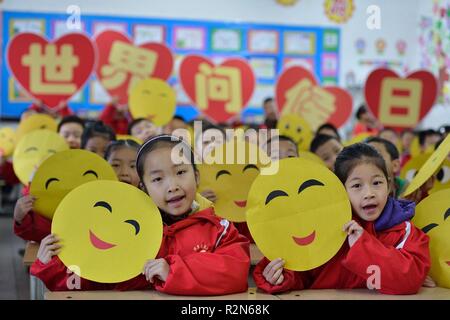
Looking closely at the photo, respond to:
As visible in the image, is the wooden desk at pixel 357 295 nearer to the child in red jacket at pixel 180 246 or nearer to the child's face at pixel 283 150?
the child in red jacket at pixel 180 246

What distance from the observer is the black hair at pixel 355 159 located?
1.79 m

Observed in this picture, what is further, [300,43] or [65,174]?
[300,43]

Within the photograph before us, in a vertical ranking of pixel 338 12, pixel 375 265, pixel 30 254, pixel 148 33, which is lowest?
pixel 30 254

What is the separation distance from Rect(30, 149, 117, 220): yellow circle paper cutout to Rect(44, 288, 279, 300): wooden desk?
63 cm

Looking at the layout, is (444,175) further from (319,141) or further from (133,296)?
(133,296)

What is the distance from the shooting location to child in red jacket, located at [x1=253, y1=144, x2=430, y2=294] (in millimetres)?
1615

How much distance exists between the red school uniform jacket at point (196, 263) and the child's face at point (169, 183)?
5 cm

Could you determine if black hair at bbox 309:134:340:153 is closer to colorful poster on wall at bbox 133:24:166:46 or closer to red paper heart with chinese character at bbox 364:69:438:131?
red paper heart with chinese character at bbox 364:69:438:131

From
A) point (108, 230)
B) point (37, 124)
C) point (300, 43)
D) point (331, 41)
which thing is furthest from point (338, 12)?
point (108, 230)

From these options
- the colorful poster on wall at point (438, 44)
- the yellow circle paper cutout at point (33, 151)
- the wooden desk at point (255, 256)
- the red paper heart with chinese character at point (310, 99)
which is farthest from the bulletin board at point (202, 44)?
the wooden desk at point (255, 256)

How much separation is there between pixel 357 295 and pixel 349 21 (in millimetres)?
6504

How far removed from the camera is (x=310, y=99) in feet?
16.7

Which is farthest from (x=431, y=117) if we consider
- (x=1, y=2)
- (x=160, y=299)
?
(x=160, y=299)

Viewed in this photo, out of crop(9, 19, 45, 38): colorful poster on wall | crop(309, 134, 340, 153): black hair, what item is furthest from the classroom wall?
crop(309, 134, 340, 153): black hair
